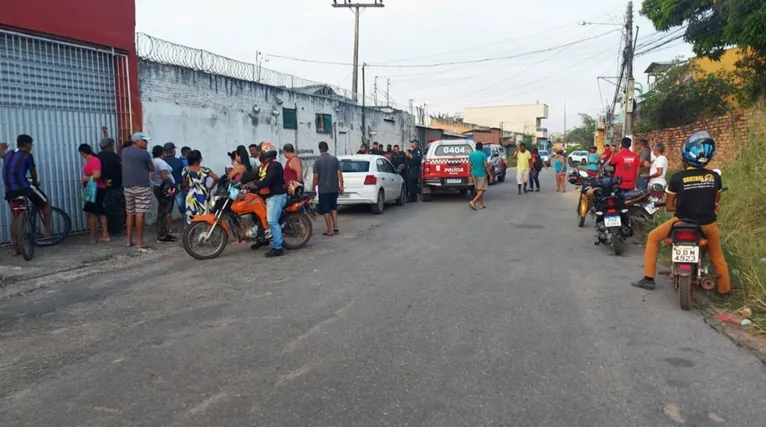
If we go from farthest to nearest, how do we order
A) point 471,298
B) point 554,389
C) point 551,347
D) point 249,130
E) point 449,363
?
point 249,130 → point 471,298 → point 551,347 → point 449,363 → point 554,389

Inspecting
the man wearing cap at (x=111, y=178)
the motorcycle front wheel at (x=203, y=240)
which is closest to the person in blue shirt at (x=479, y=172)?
the motorcycle front wheel at (x=203, y=240)

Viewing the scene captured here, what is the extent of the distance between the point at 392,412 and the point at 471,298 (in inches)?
112

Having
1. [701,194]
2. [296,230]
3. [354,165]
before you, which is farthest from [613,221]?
[354,165]

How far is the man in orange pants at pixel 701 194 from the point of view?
5.84 meters

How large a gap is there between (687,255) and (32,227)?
8.83 meters

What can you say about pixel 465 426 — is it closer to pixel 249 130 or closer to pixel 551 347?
pixel 551 347

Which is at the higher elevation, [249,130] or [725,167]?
[249,130]

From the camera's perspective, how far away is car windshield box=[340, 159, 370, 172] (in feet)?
46.5

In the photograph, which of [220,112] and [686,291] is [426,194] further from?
[686,291]

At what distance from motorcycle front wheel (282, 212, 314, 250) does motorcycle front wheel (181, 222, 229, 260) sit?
104 cm

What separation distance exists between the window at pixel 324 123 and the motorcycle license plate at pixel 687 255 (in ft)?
52.4

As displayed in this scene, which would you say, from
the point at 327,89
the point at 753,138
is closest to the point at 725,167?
the point at 753,138

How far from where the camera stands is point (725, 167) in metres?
11.0

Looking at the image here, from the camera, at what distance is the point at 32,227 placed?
874cm
